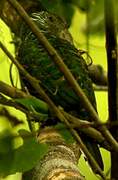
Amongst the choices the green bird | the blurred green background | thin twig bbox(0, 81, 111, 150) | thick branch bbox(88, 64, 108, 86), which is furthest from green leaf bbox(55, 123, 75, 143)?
thick branch bbox(88, 64, 108, 86)

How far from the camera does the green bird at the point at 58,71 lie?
1104 millimetres

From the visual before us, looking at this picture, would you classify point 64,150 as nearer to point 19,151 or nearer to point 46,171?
point 46,171

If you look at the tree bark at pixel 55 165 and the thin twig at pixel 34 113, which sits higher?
the thin twig at pixel 34 113

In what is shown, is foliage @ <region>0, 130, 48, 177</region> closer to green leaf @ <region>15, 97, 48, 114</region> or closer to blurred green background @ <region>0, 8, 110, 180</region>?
green leaf @ <region>15, 97, 48, 114</region>

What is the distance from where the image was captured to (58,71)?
1106mm

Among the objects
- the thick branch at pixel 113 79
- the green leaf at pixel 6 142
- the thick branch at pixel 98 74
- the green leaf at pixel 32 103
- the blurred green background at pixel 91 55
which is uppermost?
the green leaf at pixel 6 142

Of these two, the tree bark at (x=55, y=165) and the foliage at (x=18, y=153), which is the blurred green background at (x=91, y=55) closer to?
the tree bark at (x=55, y=165)

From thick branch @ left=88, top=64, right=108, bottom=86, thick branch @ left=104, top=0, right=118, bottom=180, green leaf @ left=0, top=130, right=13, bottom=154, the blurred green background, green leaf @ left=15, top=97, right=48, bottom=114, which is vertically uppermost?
green leaf @ left=0, top=130, right=13, bottom=154

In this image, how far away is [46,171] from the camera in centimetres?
86

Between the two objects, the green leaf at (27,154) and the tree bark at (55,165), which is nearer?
the green leaf at (27,154)

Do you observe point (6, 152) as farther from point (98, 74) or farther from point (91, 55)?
point (98, 74)

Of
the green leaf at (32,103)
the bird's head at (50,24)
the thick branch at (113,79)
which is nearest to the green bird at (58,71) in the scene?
the bird's head at (50,24)

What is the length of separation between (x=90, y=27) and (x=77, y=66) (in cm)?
67

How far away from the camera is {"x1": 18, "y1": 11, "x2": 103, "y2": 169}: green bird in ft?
3.62
